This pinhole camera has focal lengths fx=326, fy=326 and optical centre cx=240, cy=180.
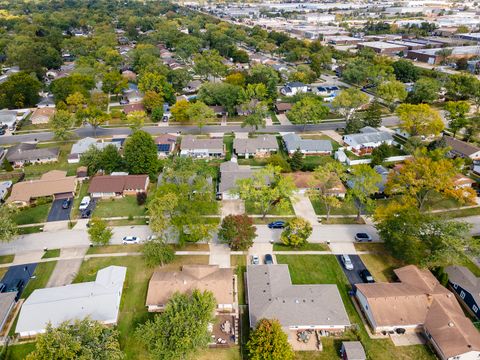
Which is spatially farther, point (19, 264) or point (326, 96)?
point (326, 96)

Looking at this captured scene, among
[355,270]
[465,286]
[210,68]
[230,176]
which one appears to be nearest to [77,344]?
[355,270]

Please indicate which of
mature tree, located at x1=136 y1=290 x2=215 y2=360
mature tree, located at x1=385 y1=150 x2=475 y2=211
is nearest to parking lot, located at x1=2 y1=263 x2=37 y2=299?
mature tree, located at x1=136 y1=290 x2=215 y2=360

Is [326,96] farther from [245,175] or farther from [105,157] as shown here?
[105,157]

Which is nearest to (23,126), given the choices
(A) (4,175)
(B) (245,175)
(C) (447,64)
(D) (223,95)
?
(A) (4,175)

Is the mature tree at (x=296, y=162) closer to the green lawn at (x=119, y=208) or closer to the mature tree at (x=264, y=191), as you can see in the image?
the mature tree at (x=264, y=191)

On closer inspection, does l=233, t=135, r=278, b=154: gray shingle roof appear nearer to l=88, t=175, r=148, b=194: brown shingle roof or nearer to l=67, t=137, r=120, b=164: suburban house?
l=88, t=175, r=148, b=194: brown shingle roof

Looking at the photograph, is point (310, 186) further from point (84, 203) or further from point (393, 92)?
point (393, 92)

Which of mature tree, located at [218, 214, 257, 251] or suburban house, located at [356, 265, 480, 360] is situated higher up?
mature tree, located at [218, 214, 257, 251]
